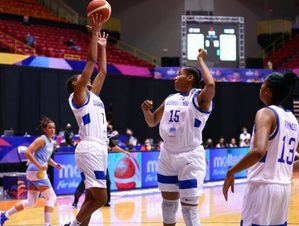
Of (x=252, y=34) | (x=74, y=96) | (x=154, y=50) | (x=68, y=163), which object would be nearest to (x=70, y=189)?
(x=68, y=163)

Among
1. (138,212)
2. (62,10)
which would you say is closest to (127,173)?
(138,212)

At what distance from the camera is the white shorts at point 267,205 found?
3671 mm

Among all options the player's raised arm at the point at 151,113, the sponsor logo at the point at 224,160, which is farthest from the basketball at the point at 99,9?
the sponsor logo at the point at 224,160

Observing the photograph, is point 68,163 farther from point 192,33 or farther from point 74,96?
point 192,33

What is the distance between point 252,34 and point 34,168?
24.5m

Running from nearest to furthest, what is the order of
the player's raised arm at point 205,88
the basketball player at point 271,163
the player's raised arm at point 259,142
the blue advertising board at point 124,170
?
the player's raised arm at point 259,142, the basketball player at point 271,163, the player's raised arm at point 205,88, the blue advertising board at point 124,170

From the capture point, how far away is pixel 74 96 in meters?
5.82

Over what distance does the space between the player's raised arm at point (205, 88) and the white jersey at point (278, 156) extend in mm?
1650

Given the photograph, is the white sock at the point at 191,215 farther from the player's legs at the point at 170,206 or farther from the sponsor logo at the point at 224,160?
the sponsor logo at the point at 224,160

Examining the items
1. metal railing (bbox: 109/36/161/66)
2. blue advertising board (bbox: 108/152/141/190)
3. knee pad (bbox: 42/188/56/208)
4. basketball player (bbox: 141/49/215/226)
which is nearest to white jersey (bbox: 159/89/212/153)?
basketball player (bbox: 141/49/215/226)

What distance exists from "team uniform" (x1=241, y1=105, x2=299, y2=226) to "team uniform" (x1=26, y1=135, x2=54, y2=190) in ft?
14.9

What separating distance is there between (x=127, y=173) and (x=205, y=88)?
29.3ft

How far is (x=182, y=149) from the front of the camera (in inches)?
221

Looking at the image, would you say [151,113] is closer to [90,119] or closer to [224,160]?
[90,119]
